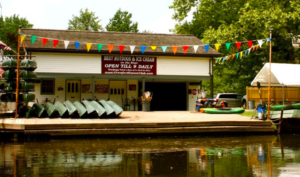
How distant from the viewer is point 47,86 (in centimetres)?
2452

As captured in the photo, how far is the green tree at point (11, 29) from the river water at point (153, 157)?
42618 mm

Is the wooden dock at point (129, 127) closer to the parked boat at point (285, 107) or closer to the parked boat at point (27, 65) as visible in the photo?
the parked boat at point (285, 107)

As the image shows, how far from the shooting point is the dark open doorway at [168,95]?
26.8 metres

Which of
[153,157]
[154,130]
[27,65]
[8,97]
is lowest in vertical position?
[153,157]

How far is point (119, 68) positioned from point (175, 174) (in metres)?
16.9

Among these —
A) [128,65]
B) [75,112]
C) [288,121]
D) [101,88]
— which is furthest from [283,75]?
[75,112]

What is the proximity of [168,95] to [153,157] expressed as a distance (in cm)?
1658

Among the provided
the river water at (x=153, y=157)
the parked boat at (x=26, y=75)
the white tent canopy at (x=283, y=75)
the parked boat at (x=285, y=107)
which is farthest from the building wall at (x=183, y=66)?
the river water at (x=153, y=157)

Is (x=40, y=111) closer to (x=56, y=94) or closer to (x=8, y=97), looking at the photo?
(x=8, y=97)

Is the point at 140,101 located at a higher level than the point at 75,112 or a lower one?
higher

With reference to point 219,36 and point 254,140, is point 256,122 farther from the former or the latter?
point 219,36

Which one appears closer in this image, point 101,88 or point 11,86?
point 11,86

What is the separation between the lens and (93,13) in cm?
6625

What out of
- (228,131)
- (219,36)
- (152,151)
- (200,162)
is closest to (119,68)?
(219,36)
